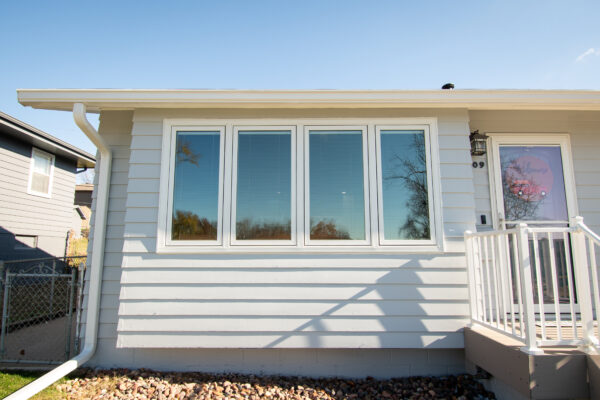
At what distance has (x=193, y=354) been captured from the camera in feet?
10.6

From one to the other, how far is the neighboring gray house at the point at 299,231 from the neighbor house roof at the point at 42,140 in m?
4.94

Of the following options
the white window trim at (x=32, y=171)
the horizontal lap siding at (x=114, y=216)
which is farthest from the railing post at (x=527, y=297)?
the white window trim at (x=32, y=171)

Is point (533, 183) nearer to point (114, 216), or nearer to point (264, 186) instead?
point (264, 186)

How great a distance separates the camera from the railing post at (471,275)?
2947 millimetres

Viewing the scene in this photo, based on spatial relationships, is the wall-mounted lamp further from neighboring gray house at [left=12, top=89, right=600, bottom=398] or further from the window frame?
the window frame

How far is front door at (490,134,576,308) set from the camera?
3451 mm

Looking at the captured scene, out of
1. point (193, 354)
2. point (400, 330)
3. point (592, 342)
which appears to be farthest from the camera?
point (193, 354)

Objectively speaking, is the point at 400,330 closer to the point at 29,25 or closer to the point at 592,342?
the point at 592,342

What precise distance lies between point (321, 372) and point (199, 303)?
1.38 metres

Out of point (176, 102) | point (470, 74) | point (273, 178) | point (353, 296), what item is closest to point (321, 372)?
point (353, 296)

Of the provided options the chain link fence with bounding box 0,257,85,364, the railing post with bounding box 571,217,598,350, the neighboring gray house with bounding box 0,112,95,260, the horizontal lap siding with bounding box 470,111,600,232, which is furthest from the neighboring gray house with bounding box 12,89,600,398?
the neighboring gray house with bounding box 0,112,95,260

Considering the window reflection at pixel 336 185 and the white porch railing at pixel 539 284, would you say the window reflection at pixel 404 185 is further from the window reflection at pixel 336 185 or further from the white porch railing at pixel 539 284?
the white porch railing at pixel 539 284

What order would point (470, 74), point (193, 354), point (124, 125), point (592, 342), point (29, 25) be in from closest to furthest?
1. point (592, 342)
2. point (193, 354)
3. point (124, 125)
4. point (470, 74)
5. point (29, 25)

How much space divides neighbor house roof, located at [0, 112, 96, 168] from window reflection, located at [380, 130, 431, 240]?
7.73 metres
